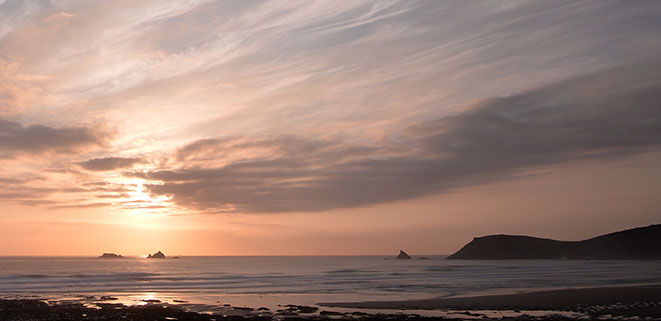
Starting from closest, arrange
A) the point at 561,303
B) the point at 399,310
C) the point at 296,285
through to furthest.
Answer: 1. the point at 399,310
2. the point at 561,303
3. the point at 296,285

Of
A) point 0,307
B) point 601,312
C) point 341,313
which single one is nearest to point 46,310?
point 0,307

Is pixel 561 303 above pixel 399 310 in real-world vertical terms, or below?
above

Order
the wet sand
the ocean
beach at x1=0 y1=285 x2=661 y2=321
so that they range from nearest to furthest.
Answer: beach at x1=0 y1=285 x2=661 y2=321
the wet sand
the ocean

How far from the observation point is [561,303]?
129ft

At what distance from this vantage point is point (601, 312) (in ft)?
108

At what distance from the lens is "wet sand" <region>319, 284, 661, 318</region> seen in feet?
112

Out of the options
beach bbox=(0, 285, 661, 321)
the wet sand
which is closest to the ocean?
beach bbox=(0, 285, 661, 321)

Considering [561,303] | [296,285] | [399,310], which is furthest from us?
[296,285]

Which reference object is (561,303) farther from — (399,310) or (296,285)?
(296,285)

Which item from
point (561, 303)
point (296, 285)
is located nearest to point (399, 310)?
point (561, 303)

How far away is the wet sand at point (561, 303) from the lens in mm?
34062

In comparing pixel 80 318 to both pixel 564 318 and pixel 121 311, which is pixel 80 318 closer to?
pixel 121 311

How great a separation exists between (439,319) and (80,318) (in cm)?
2265

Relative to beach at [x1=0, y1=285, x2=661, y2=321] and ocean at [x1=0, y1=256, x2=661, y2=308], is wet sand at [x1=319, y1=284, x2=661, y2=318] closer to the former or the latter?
beach at [x1=0, y1=285, x2=661, y2=321]
